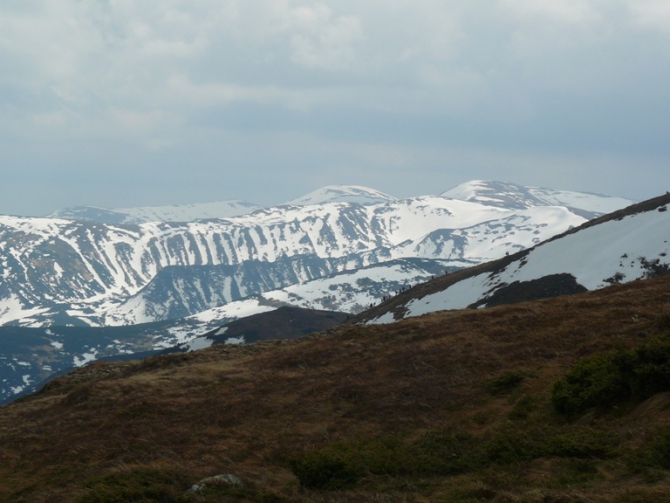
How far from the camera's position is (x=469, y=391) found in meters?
24.9

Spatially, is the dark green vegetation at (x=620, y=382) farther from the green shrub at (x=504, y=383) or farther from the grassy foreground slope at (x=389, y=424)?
the green shrub at (x=504, y=383)

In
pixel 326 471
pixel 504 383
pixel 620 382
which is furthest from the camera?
pixel 504 383

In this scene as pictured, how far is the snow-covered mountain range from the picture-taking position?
369 feet

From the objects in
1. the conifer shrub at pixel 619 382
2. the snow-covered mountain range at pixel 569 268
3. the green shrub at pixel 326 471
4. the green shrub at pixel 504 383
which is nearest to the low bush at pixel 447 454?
the green shrub at pixel 326 471

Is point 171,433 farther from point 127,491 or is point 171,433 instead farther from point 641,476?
point 641,476

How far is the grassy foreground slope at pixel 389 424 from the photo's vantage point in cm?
1672

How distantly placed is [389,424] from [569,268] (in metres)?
109

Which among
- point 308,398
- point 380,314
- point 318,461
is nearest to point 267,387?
point 308,398

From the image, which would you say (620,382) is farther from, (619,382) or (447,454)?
(447,454)

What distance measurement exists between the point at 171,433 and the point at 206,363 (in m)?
18.4

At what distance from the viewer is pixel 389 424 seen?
23.2 m

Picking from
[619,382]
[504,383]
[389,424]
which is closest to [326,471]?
[389,424]

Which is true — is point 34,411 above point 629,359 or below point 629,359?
below

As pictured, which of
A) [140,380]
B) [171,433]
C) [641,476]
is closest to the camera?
[641,476]
